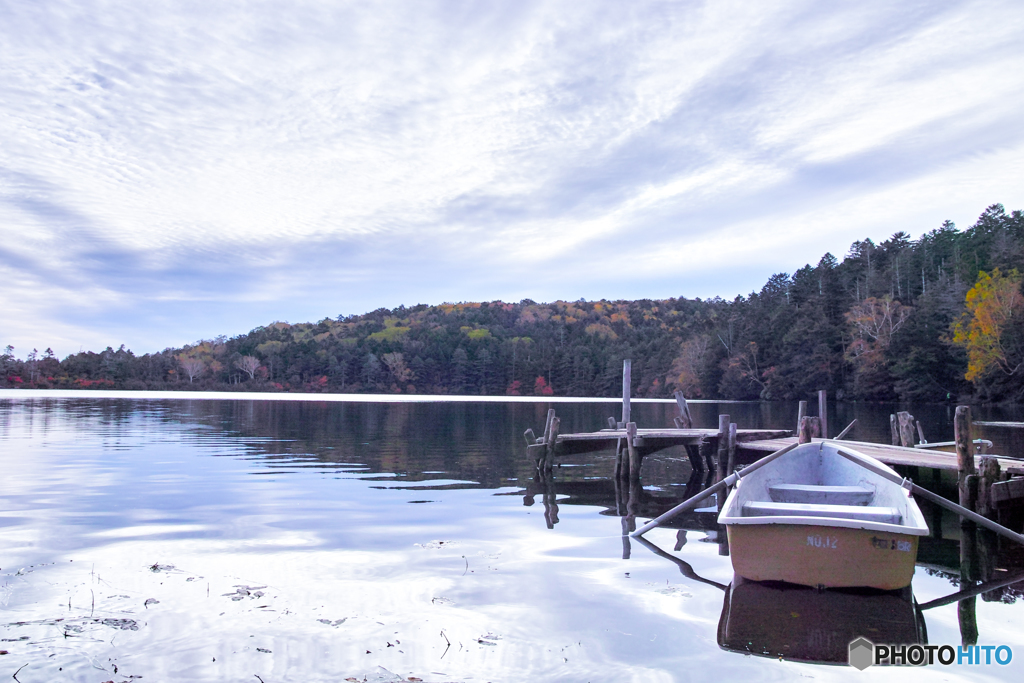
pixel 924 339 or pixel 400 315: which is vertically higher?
pixel 400 315

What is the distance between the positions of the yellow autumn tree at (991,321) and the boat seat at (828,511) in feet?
205

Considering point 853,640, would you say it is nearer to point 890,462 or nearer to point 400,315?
point 890,462

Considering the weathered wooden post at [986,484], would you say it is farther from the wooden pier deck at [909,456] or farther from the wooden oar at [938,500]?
the wooden oar at [938,500]

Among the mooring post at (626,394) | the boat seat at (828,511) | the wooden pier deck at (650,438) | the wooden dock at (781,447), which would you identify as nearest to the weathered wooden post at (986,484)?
the wooden dock at (781,447)

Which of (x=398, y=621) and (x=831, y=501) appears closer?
(x=398, y=621)

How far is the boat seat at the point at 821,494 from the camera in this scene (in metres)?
11.4

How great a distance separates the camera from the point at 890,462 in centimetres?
1518

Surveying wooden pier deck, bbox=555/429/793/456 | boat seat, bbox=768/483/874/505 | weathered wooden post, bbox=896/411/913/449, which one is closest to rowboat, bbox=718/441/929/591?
boat seat, bbox=768/483/874/505

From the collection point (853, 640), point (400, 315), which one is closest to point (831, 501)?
point (853, 640)

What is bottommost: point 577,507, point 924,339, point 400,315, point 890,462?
point 577,507

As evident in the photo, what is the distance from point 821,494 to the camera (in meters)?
11.5

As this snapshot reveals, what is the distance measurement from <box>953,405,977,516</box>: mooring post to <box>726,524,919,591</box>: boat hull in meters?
5.88

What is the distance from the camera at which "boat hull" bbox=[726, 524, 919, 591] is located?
324 inches

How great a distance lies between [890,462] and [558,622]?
1062cm
